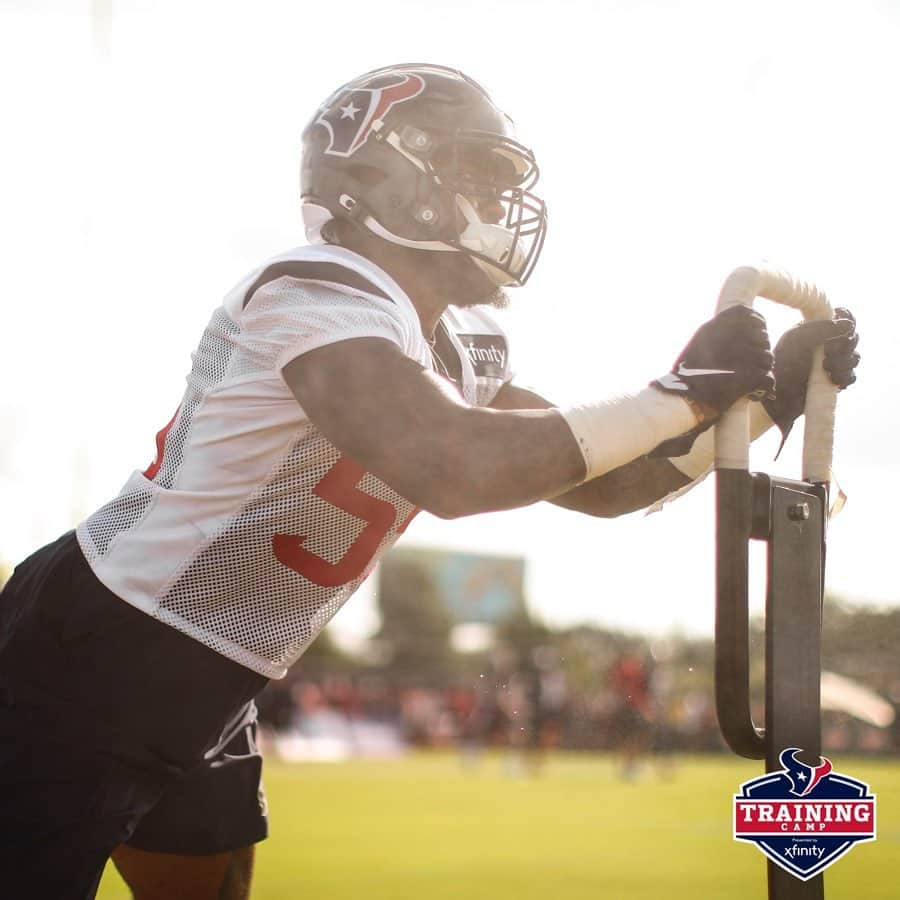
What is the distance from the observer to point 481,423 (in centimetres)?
197

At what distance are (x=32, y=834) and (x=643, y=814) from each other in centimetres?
919

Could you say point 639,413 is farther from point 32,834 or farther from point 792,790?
point 32,834

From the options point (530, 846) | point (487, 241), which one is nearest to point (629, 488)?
Result: point (487, 241)

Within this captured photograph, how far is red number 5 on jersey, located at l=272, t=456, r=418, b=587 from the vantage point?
7.27 ft

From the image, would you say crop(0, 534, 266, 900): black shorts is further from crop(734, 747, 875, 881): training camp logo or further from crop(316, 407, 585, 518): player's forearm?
crop(734, 747, 875, 881): training camp logo

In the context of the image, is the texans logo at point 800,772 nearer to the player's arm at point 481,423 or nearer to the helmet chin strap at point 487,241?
the player's arm at point 481,423

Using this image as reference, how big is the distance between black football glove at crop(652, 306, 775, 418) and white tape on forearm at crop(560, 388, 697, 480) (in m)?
0.03

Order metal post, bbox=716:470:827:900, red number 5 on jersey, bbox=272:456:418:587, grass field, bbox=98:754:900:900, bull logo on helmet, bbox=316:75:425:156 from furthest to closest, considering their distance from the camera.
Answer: grass field, bbox=98:754:900:900
bull logo on helmet, bbox=316:75:425:156
red number 5 on jersey, bbox=272:456:418:587
metal post, bbox=716:470:827:900

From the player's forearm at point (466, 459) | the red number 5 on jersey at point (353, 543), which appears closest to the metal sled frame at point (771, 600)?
the player's forearm at point (466, 459)

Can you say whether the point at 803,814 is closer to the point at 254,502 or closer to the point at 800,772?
the point at 800,772

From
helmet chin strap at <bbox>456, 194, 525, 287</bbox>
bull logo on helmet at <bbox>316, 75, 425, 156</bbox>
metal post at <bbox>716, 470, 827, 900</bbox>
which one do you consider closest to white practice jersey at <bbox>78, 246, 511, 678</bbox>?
helmet chin strap at <bbox>456, 194, 525, 287</bbox>

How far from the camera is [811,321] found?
2418 mm

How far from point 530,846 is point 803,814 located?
258 inches

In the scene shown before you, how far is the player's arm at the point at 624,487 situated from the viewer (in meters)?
2.80
